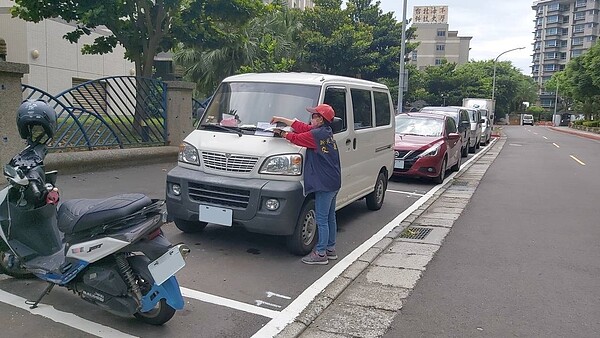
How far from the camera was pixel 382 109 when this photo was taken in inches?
317

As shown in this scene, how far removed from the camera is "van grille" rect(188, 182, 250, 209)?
17.8ft

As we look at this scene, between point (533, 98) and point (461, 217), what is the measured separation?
289 ft

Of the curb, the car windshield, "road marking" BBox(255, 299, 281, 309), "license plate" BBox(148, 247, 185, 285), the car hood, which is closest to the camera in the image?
"license plate" BBox(148, 247, 185, 285)

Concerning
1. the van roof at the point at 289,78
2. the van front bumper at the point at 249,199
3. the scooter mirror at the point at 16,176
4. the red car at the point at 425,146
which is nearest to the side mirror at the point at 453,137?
the red car at the point at 425,146

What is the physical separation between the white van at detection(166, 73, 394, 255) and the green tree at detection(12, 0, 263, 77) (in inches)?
264

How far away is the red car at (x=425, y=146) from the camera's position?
37.1ft

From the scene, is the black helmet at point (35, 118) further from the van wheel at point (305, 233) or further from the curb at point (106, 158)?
the curb at point (106, 158)

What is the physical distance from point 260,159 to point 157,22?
8896mm

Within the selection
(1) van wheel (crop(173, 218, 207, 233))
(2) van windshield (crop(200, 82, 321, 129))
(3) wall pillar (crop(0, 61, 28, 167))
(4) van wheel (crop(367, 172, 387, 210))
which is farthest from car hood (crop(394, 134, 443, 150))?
(3) wall pillar (crop(0, 61, 28, 167))

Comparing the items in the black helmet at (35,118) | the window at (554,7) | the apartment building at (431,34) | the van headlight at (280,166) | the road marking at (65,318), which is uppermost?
the window at (554,7)

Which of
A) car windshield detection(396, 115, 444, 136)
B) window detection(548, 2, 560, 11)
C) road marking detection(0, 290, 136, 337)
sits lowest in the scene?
road marking detection(0, 290, 136, 337)

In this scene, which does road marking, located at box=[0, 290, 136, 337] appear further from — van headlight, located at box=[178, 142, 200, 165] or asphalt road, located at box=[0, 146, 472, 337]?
van headlight, located at box=[178, 142, 200, 165]

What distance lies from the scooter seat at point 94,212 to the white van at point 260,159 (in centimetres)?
172

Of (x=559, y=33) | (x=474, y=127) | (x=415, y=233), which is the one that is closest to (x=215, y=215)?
(x=415, y=233)
